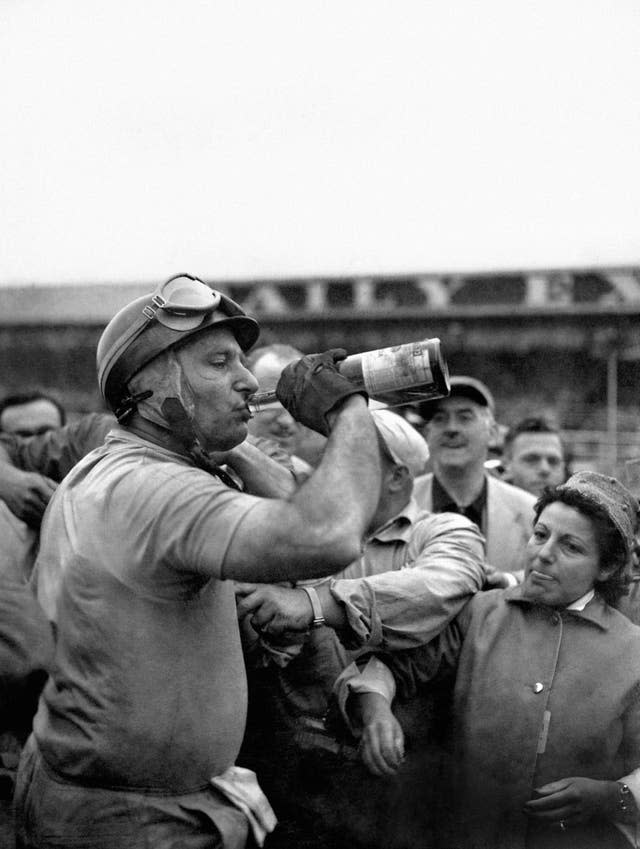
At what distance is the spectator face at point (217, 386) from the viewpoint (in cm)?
257

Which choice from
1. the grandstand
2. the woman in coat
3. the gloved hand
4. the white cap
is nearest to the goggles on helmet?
the gloved hand

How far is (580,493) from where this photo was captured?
322 centimetres

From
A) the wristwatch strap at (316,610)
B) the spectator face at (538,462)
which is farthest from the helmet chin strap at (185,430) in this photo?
the spectator face at (538,462)

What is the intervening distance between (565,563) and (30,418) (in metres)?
3.28

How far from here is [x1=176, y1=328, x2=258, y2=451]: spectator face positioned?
8.43 feet

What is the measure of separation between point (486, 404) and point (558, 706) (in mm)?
2338

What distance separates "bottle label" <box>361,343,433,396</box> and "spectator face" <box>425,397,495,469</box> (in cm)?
254

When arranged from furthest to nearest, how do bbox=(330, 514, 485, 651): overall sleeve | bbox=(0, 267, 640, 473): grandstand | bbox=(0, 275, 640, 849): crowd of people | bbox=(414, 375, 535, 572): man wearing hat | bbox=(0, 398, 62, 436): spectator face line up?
bbox=(0, 267, 640, 473): grandstand → bbox=(0, 398, 62, 436): spectator face → bbox=(414, 375, 535, 572): man wearing hat → bbox=(330, 514, 485, 651): overall sleeve → bbox=(0, 275, 640, 849): crowd of people

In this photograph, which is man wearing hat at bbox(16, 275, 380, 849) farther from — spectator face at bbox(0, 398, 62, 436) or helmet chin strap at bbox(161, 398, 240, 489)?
spectator face at bbox(0, 398, 62, 436)

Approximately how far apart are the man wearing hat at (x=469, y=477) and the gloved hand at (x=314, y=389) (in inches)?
→ 102

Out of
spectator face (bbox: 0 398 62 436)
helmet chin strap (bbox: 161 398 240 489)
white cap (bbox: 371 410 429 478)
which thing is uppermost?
helmet chin strap (bbox: 161 398 240 489)

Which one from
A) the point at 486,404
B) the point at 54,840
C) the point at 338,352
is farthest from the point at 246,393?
the point at 486,404

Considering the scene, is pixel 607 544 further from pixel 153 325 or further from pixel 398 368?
pixel 153 325

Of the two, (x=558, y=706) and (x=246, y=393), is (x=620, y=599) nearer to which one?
(x=558, y=706)
